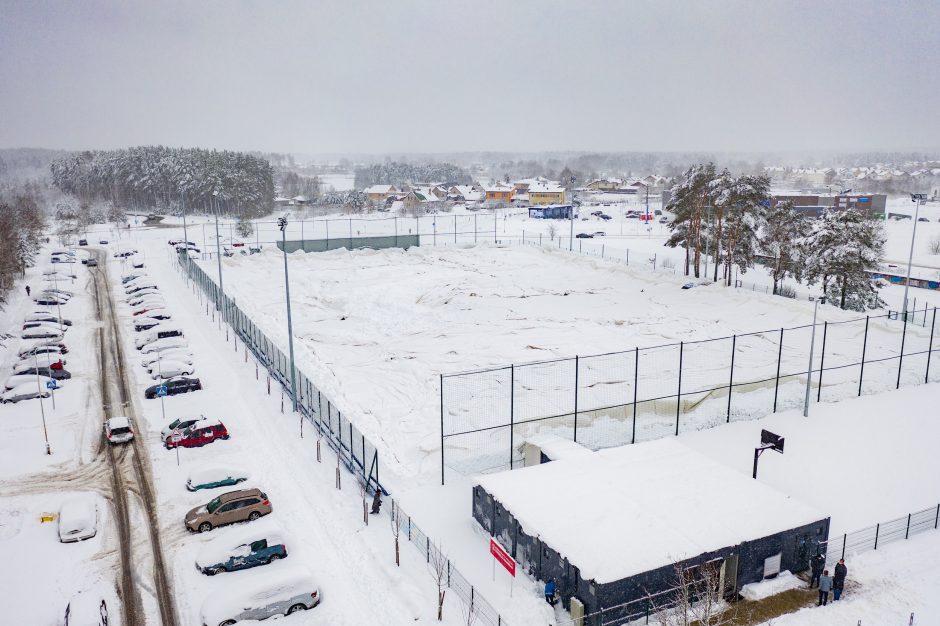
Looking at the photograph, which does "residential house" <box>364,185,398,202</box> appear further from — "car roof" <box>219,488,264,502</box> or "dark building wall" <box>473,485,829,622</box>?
"dark building wall" <box>473,485,829,622</box>

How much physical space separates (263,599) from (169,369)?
20389 mm

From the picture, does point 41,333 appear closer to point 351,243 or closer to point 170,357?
point 170,357

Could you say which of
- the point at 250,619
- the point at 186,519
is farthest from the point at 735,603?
the point at 186,519

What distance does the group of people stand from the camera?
15.6m

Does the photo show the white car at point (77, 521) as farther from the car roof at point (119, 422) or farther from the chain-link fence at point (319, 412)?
the chain-link fence at point (319, 412)

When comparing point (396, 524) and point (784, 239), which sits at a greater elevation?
point (784, 239)

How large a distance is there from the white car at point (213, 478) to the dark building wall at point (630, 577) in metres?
8.65

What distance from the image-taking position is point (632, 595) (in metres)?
15.0

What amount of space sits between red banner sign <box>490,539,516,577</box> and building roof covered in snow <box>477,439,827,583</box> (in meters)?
0.86

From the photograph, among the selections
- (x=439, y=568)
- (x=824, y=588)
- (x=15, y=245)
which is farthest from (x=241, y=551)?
(x=15, y=245)

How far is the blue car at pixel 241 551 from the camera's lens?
17234 mm

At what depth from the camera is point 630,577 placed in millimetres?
14836

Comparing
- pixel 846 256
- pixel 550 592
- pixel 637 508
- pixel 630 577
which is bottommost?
pixel 550 592

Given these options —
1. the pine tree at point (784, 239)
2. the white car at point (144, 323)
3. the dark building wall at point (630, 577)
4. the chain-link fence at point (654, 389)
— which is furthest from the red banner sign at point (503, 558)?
the pine tree at point (784, 239)
